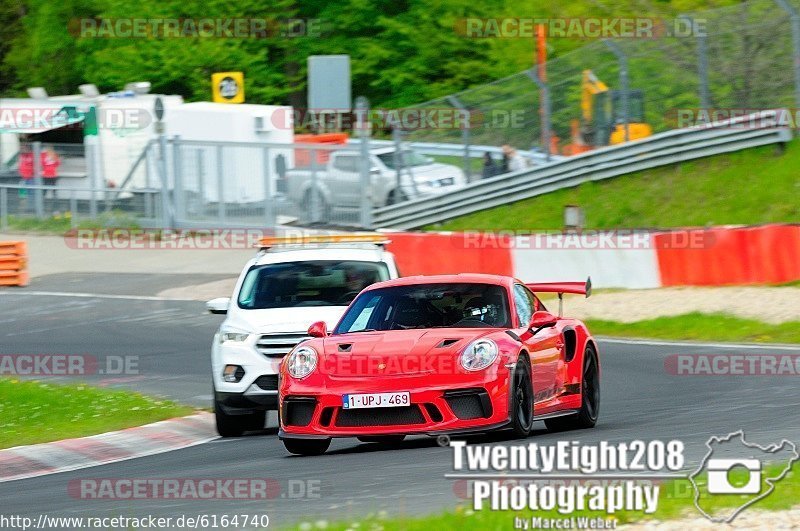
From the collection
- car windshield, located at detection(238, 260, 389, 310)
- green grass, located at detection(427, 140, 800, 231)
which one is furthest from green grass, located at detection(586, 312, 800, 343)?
car windshield, located at detection(238, 260, 389, 310)

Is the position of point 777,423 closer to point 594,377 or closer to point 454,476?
point 594,377

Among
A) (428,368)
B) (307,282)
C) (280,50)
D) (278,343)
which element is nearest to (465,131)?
(307,282)

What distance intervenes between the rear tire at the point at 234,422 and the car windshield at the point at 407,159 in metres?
16.7

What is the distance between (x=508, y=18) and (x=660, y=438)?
3381cm

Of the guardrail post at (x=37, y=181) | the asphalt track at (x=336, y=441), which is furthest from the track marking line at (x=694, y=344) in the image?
the guardrail post at (x=37, y=181)

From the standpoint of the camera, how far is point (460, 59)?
48.5 meters

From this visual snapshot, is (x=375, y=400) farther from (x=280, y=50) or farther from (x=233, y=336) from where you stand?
(x=280, y=50)

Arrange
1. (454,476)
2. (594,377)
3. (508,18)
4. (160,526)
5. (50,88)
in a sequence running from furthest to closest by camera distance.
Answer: (50,88) → (508,18) → (594,377) → (454,476) → (160,526)

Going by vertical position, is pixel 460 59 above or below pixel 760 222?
above

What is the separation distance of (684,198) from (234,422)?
50.5ft

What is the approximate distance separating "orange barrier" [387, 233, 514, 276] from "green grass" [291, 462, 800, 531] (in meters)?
15.4

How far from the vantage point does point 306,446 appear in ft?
34.5

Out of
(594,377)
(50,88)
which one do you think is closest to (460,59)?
(50,88)

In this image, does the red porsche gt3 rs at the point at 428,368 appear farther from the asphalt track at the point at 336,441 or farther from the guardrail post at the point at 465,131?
the guardrail post at the point at 465,131
